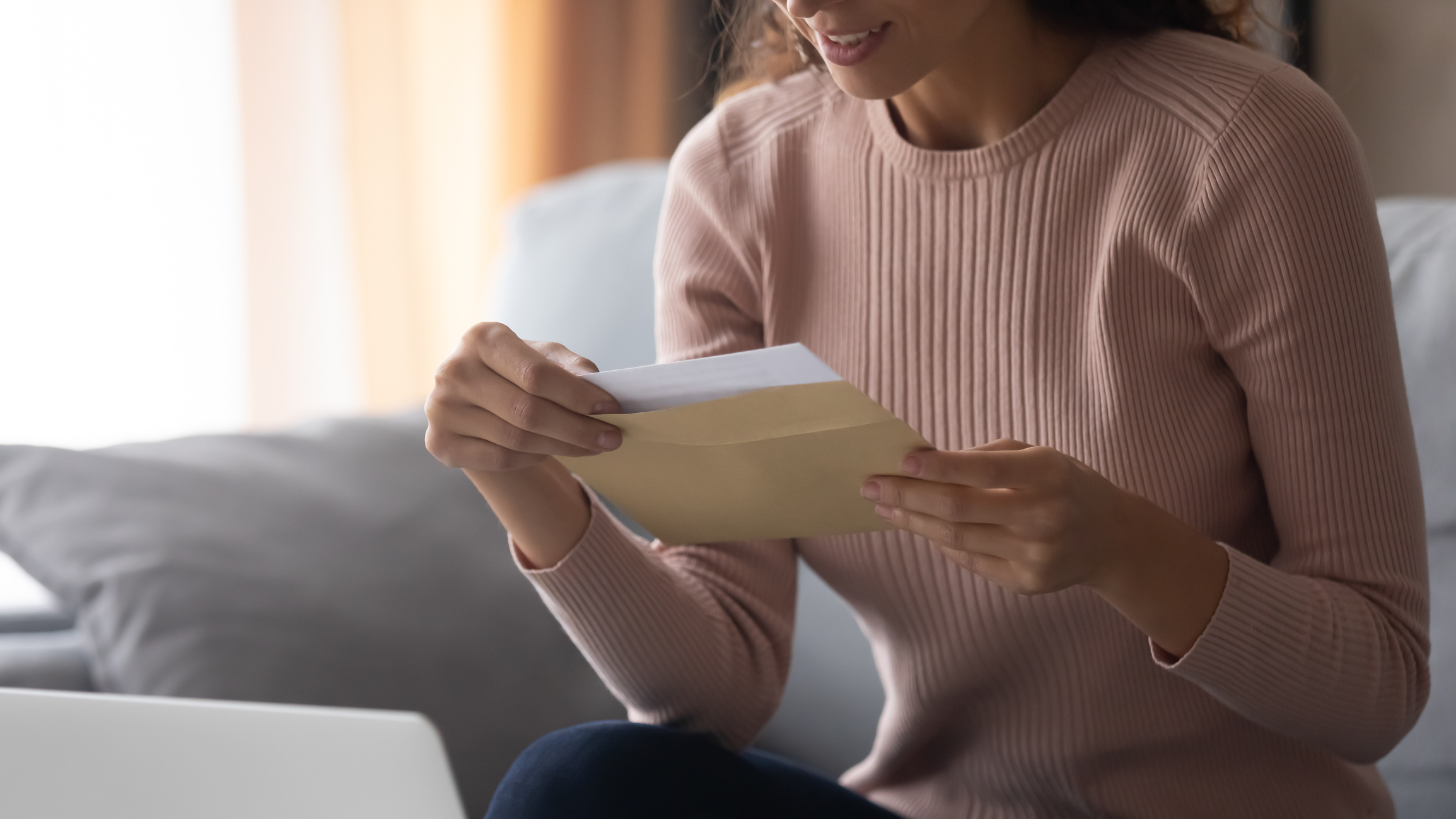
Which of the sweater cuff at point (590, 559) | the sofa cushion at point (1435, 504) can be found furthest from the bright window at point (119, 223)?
the sofa cushion at point (1435, 504)

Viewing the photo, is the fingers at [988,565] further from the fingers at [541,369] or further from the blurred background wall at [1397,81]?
the blurred background wall at [1397,81]

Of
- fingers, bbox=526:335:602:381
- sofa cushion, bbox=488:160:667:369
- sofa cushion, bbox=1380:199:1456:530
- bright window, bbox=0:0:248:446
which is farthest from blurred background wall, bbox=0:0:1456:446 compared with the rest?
fingers, bbox=526:335:602:381

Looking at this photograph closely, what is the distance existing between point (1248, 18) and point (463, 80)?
5.48 feet

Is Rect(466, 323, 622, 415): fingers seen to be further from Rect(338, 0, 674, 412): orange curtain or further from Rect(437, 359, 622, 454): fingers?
Rect(338, 0, 674, 412): orange curtain

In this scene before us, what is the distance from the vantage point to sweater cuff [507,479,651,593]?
782 millimetres

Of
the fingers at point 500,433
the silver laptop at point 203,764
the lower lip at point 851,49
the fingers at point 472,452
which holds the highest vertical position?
the lower lip at point 851,49

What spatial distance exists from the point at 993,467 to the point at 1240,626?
218 mm

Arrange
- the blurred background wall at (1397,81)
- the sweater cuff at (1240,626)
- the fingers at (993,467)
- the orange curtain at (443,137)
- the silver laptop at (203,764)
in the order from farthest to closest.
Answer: the orange curtain at (443,137) < the blurred background wall at (1397,81) < the sweater cuff at (1240,626) < the fingers at (993,467) < the silver laptop at (203,764)

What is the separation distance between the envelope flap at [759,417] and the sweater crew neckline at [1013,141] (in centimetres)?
32

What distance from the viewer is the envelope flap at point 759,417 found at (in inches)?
21.2

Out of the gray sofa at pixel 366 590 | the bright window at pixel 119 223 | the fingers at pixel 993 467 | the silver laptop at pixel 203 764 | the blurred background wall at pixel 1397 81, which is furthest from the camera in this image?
the bright window at pixel 119 223

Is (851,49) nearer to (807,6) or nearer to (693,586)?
(807,6)

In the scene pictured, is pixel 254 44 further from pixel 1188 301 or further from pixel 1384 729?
pixel 1384 729

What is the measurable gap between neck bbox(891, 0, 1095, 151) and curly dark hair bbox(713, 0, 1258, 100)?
2 cm
